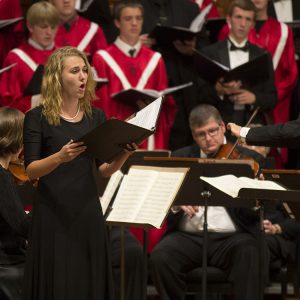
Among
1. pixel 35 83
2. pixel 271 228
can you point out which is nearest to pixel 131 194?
pixel 271 228

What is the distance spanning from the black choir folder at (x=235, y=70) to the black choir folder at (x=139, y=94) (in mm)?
212

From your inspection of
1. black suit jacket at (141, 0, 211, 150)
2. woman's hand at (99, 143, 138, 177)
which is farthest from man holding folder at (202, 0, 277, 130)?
woman's hand at (99, 143, 138, 177)

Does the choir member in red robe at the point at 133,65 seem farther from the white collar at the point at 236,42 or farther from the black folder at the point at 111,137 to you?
the black folder at the point at 111,137

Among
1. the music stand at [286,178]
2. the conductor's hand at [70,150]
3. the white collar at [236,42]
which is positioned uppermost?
the white collar at [236,42]

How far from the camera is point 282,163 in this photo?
687 cm

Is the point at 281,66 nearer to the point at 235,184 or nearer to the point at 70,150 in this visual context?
the point at 235,184

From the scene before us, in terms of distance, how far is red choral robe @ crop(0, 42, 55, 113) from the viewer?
20.0ft

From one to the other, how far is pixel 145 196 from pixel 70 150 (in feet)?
3.58

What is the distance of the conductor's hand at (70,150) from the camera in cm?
355

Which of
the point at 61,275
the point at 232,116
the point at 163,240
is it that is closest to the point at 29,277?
the point at 61,275

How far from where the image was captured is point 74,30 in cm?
675

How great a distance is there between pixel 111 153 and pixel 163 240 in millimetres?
1877

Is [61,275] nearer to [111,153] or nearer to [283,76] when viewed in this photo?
[111,153]

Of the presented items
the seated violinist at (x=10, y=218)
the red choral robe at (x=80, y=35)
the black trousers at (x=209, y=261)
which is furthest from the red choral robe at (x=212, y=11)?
the seated violinist at (x=10, y=218)
